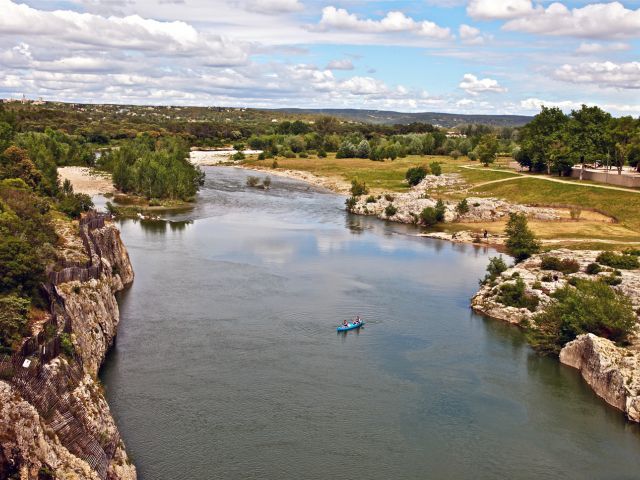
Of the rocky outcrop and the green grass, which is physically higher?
the green grass

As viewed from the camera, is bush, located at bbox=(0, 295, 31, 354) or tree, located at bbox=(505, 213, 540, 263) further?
tree, located at bbox=(505, 213, 540, 263)

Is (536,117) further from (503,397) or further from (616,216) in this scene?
(503,397)

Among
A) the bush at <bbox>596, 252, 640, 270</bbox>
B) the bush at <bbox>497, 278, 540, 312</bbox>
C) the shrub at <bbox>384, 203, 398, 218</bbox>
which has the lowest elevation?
the bush at <bbox>497, 278, 540, 312</bbox>

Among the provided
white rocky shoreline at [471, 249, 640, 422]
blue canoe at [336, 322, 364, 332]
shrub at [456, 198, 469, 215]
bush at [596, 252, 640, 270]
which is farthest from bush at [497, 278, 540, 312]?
shrub at [456, 198, 469, 215]

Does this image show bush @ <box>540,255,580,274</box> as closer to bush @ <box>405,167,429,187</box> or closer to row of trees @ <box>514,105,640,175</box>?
row of trees @ <box>514,105,640,175</box>

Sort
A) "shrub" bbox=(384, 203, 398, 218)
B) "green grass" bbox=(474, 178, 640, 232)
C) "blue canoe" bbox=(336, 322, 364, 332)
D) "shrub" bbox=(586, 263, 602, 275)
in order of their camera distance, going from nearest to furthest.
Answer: "blue canoe" bbox=(336, 322, 364, 332), "shrub" bbox=(586, 263, 602, 275), "green grass" bbox=(474, 178, 640, 232), "shrub" bbox=(384, 203, 398, 218)

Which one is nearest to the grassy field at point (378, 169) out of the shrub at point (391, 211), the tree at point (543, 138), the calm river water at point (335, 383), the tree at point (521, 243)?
the tree at point (543, 138)

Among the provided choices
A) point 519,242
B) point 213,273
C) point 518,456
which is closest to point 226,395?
point 518,456
